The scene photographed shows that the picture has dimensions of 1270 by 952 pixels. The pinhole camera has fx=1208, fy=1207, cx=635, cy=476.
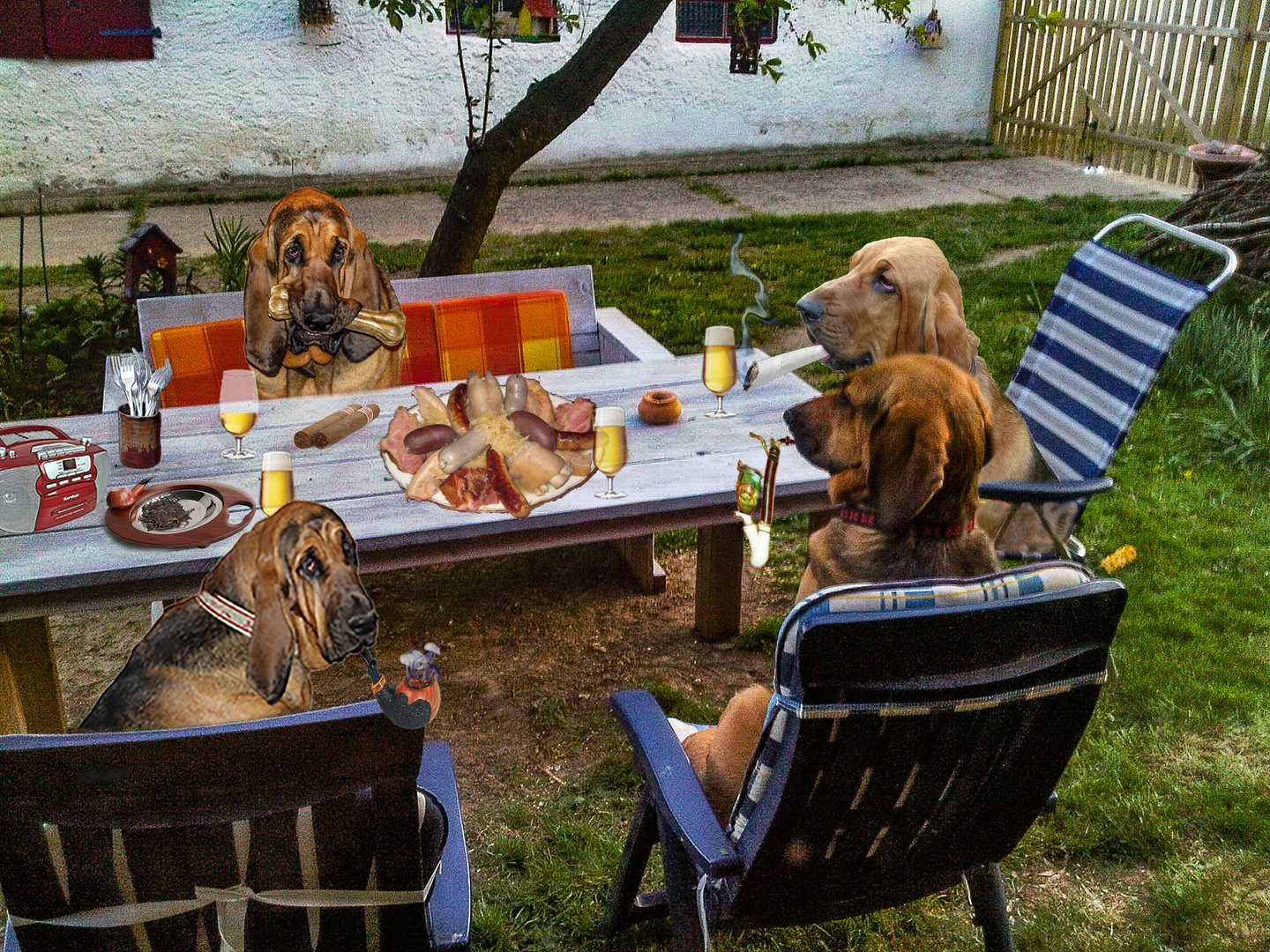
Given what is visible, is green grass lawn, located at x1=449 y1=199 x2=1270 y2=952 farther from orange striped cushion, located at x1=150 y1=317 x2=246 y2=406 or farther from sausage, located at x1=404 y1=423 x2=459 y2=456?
orange striped cushion, located at x1=150 y1=317 x2=246 y2=406

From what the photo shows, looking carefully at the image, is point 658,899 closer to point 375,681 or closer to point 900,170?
point 375,681

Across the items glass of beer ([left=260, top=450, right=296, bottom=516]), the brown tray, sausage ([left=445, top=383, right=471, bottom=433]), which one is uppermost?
glass of beer ([left=260, top=450, right=296, bottom=516])

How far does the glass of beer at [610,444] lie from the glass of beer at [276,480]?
2.93ft

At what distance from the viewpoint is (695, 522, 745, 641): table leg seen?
14.3 feet

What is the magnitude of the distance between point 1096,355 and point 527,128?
326cm

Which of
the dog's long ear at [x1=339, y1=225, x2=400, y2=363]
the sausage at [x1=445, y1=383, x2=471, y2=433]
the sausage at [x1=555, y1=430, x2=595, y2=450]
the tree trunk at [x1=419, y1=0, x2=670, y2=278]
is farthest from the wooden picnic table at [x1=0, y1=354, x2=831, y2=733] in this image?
the tree trunk at [x1=419, y1=0, x2=670, y2=278]

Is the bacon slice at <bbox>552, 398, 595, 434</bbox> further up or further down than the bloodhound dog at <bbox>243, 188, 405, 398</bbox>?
further down

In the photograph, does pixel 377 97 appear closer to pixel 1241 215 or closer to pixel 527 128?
pixel 527 128

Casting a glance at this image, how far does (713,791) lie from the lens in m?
2.55

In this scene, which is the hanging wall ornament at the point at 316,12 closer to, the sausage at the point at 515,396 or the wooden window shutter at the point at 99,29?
the wooden window shutter at the point at 99,29

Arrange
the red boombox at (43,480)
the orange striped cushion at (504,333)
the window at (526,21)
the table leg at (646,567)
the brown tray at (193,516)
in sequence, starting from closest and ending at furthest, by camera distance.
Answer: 1. the red boombox at (43,480)
2. the brown tray at (193,516)
3. the orange striped cushion at (504,333)
4. the table leg at (646,567)
5. the window at (526,21)

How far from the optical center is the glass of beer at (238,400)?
11.1ft

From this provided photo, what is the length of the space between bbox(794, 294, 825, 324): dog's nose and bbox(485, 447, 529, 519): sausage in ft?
2.80

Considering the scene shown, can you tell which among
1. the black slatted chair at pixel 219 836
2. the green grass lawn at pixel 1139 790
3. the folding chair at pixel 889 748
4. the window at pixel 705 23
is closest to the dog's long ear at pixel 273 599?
the black slatted chair at pixel 219 836
